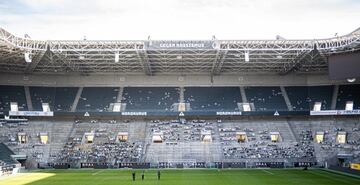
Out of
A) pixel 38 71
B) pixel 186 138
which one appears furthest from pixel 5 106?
pixel 186 138

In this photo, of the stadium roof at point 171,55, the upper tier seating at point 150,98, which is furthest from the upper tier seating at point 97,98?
the stadium roof at point 171,55

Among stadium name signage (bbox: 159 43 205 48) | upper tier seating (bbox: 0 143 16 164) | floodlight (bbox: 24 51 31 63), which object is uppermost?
stadium name signage (bbox: 159 43 205 48)

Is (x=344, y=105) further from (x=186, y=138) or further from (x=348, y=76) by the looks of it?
(x=186, y=138)

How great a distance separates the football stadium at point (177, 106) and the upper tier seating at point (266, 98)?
162 mm

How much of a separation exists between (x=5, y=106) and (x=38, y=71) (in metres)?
7.36

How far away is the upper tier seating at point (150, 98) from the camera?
67.1m

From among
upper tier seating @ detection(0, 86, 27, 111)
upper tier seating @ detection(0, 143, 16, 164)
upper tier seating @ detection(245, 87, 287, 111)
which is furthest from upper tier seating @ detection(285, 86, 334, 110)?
upper tier seating @ detection(0, 86, 27, 111)

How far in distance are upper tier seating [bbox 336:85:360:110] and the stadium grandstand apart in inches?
5.7

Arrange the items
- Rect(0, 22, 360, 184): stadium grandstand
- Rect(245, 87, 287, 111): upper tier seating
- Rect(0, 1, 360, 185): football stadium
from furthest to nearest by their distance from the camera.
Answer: Rect(245, 87, 287, 111): upper tier seating, Rect(0, 22, 360, 184): stadium grandstand, Rect(0, 1, 360, 185): football stadium

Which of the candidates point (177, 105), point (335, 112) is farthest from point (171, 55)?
point (335, 112)

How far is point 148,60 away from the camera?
59.8 meters

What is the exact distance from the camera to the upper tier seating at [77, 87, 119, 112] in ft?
220

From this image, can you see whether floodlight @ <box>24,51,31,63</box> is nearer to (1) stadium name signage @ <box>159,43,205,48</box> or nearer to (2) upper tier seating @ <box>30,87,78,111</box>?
(2) upper tier seating @ <box>30,87,78,111</box>

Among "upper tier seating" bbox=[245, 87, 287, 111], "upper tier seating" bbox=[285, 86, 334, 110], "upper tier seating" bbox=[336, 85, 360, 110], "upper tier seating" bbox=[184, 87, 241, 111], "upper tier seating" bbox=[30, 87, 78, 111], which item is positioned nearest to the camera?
"upper tier seating" bbox=[336, 85, 360, 110]
